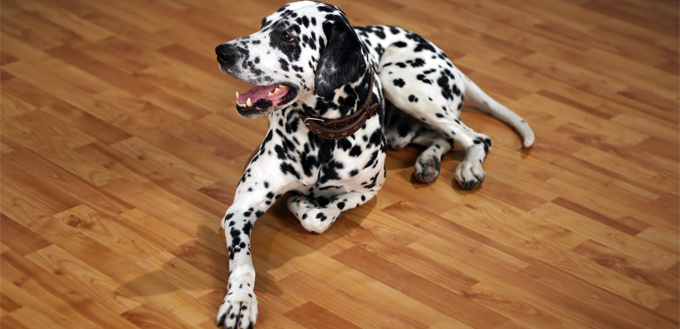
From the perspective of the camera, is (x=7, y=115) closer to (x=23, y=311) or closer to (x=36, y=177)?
(x=36, y=177)

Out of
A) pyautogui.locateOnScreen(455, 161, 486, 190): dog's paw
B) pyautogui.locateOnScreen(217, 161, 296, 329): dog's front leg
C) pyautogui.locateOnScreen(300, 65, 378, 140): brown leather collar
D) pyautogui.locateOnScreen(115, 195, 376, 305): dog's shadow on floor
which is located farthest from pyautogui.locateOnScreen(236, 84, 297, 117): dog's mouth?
pyautogui.locateOnScreen(455, 161, 486, 190): dog's paw

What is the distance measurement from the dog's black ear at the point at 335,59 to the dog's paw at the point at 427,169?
0.84 meters

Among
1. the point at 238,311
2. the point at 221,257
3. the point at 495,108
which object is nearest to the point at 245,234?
the point at 221,257

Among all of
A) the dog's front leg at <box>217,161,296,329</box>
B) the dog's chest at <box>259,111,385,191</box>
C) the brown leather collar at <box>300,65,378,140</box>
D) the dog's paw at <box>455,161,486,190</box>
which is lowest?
the dog's paw at <box>455,161,486,190</box>

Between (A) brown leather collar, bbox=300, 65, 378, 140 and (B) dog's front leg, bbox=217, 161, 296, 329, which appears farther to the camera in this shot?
(A) brown leather collar, bbox=300, 65, 378, 140

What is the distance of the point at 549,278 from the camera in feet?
9.70

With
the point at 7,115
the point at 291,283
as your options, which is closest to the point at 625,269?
the point at 291,283

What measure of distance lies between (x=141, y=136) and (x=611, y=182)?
6.49 ft

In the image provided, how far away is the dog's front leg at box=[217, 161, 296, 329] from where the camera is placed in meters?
2.56

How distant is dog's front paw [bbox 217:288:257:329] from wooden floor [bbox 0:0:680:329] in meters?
0.06

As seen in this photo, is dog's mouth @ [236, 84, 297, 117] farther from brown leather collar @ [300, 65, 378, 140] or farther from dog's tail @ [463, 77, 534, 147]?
dog's tail @ [463, 77, 534, 147]

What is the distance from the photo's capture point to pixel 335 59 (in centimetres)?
269

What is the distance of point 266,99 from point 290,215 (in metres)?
0.61

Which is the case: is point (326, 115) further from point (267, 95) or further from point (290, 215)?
point (290, 215)
